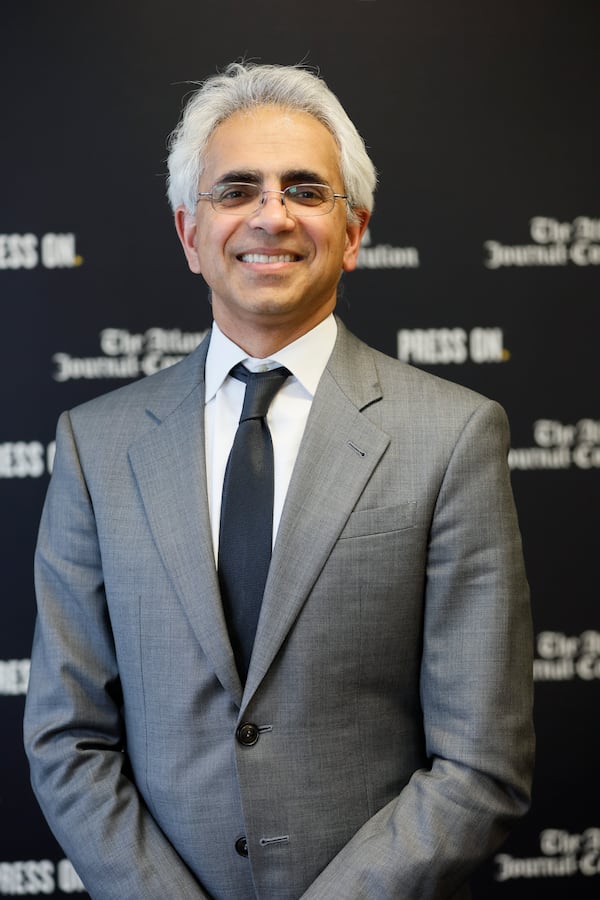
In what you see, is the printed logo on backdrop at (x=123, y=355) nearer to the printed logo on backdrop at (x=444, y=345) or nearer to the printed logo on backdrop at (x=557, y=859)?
the printed logo on backdrop at (x=444, y=345)

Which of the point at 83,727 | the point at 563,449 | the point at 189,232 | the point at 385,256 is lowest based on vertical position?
the point at 83,727

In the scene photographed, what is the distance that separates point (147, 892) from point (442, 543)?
2.27 ft

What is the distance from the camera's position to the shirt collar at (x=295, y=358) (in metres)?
1.66

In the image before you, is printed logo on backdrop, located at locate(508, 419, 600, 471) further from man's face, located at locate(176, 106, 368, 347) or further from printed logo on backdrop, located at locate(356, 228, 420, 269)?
man's face, located at locate(176, 106, 368, 347)

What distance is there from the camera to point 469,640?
151cm

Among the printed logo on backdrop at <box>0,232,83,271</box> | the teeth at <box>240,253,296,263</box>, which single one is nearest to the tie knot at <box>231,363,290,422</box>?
the teeth at <box>240,253,296,263</box>

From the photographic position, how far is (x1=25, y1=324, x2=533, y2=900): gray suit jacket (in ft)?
4.91

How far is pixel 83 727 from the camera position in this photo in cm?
161

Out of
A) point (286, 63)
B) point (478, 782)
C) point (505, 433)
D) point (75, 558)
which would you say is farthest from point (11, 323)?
point (478, 782)

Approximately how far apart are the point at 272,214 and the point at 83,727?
884 mm

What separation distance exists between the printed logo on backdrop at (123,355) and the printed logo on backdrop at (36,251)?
0.73 ft

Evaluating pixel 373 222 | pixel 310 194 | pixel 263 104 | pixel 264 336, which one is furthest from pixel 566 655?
pixel 263 104

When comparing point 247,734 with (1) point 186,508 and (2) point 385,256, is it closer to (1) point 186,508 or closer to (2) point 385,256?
(1) point 186,508

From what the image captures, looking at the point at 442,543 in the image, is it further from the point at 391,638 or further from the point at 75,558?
the point at 75,558
